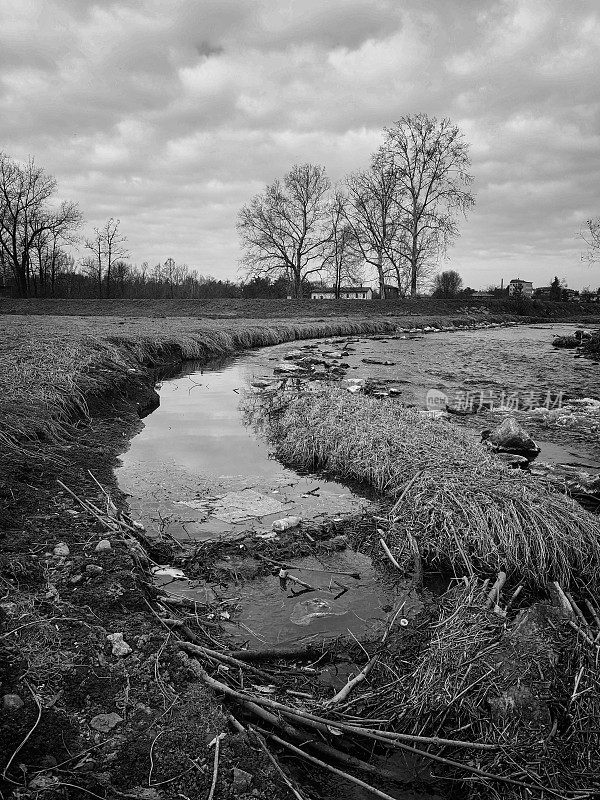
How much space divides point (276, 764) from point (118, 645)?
2.98 ft

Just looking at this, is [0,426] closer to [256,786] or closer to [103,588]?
[103,588]

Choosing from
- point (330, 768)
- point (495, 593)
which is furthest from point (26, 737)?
point (495, 593)

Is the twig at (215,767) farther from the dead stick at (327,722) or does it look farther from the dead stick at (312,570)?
the dead stick at (312,570)

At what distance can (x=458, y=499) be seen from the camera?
4.07m

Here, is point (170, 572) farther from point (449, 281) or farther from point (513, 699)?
point (449, 281)

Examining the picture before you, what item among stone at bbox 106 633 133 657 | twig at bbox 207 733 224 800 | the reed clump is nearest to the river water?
the reed clump

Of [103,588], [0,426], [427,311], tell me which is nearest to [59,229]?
[427,311]

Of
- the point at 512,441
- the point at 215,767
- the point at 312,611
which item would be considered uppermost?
the point at 512,441

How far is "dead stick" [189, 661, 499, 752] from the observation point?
2074 mm

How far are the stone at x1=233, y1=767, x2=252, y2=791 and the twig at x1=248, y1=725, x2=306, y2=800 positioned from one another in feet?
0.37

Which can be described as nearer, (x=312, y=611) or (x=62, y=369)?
(x=312, y=611)

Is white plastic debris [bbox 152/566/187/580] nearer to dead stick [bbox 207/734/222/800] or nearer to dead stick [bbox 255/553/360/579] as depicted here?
dead stick [bbox 255/553/360/579]

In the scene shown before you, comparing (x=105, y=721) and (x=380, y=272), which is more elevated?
(x=380, y=272)

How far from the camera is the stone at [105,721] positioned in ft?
6.50
